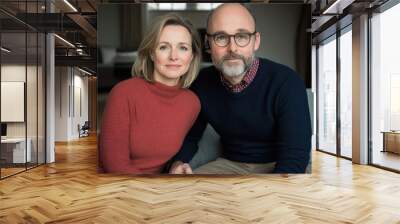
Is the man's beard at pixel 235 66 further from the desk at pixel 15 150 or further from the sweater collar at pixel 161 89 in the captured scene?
the desk at pixel 15 150

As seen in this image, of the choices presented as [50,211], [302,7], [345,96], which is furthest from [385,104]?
[50,211]

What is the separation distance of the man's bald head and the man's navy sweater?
571 millimetres

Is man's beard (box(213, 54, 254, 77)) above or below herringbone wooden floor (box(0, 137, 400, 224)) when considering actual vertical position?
above

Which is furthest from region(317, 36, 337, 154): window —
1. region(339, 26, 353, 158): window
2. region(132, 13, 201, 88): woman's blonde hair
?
region(132, 13, 201, 88): woman's blonde hair

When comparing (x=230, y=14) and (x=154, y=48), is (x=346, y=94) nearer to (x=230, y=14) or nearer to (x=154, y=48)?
(x=230, y=14)

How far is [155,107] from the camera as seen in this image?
5.68m

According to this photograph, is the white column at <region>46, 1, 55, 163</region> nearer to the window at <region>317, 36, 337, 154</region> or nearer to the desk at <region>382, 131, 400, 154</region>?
the window at <region>317, 36, 337, 154</region>

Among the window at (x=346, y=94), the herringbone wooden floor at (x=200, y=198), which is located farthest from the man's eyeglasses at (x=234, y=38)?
the window at (x=346, y=94)

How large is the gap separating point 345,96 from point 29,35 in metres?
6.65

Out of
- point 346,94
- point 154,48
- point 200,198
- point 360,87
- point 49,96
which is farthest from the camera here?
point 346,94

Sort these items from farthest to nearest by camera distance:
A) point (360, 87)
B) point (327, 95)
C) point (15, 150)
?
point (327, 95) < point (360, 87) < point (15, 150)

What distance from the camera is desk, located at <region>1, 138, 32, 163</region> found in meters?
→ 6.68

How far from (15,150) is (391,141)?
6.57m

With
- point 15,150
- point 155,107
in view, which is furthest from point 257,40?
point 15,150
